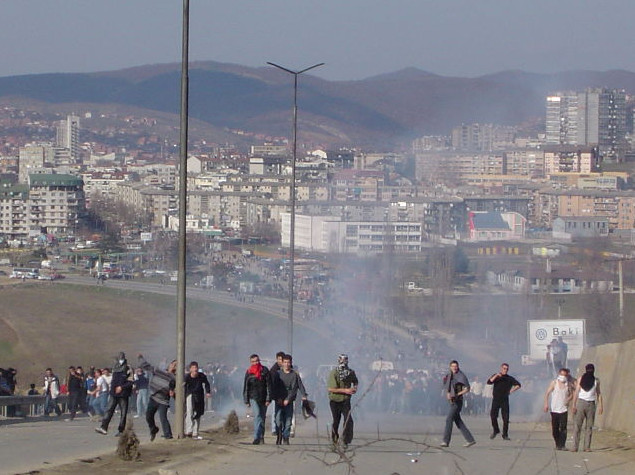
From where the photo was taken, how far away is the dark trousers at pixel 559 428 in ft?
46.0

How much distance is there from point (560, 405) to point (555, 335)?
15474 mm

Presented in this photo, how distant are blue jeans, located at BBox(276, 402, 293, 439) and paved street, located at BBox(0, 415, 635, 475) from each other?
6.7 inches

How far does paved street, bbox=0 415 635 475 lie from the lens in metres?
11.9

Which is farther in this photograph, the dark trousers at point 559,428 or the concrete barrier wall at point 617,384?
the concrete barrier wall at point 617,384

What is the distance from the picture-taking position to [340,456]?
11.1 metres

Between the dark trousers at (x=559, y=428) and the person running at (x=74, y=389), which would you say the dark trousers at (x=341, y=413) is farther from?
the person running at (x=74, y=389)

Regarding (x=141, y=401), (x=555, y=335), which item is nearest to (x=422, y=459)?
(x=141, y=401)

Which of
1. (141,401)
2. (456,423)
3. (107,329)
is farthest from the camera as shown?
(107,329)

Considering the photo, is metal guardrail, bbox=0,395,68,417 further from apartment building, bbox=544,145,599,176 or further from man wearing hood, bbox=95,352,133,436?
apartment building, bbox=544,145,599,176

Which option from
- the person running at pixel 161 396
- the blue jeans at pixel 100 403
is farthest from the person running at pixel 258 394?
the blue jeans at pixel 100 403

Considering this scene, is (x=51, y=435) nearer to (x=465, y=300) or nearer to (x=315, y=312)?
(x=315, y=312)

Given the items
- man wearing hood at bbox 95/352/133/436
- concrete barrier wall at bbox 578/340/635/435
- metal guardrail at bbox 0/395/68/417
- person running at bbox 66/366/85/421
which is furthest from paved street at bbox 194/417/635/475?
metal guardrail at bbox 0/395/68/417

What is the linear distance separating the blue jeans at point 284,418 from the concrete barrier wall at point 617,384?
3.93 m

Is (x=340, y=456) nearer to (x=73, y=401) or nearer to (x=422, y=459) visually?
(x=422, y=459)
